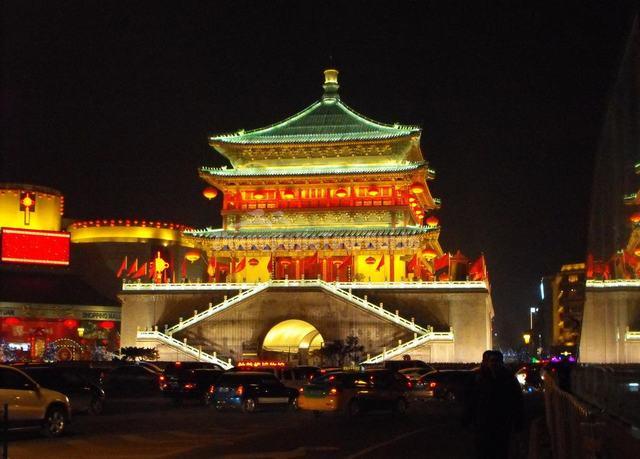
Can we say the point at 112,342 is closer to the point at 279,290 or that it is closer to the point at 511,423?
the point at 279,290

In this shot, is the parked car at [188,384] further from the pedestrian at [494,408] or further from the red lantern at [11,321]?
the red lantern at [11,321]

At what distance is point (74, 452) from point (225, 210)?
44102 millimetres

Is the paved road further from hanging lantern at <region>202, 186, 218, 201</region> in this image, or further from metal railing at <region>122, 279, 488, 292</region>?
hanging lantern at <region>202, 186, 218, 201</region>

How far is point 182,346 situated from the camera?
48875 millimetres

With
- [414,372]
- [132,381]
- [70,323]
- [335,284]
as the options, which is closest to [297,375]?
[414,372]

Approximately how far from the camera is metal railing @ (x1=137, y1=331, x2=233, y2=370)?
159ft

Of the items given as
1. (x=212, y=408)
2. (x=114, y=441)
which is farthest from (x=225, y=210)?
(x=114, y=441)

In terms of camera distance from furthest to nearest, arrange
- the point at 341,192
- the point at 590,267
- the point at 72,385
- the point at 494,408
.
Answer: the point at 341,192
the point at 590,267
the point at 72,385
the point at 494,408

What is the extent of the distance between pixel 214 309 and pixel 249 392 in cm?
2537

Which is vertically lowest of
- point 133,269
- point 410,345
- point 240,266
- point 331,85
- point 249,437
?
point 249,437

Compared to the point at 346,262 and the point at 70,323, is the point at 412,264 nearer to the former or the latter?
the point at 346,262

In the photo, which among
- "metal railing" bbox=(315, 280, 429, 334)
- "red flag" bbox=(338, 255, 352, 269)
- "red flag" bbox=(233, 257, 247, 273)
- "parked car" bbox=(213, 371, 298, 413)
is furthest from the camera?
"red flag" bbox=(233, 257, 247, 273)

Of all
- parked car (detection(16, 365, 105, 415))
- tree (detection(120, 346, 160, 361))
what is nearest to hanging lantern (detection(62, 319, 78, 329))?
tree (detection(120, 346, 160, 361))

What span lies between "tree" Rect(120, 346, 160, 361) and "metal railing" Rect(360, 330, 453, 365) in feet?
36.0
